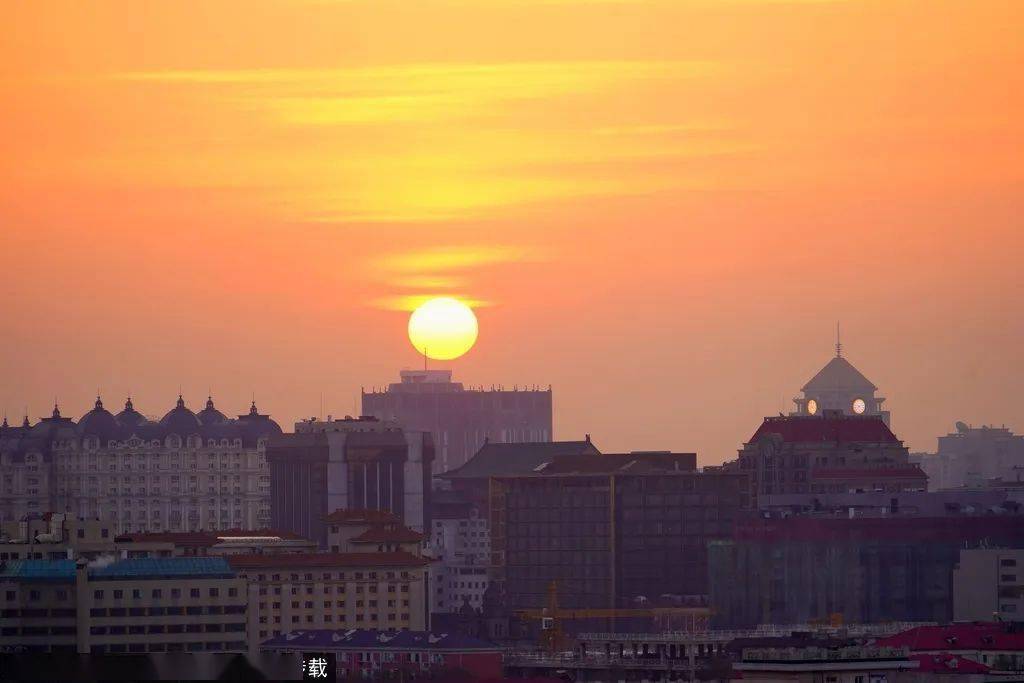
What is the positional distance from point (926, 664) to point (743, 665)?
23.8 meters

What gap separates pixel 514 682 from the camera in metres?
198

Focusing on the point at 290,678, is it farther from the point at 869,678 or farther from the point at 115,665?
the point at 869,678

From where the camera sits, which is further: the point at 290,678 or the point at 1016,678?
the point at 1016,678

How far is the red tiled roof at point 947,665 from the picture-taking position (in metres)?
183

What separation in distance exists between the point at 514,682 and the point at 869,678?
40.7 m

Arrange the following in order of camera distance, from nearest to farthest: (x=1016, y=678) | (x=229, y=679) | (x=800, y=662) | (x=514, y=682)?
(x=229, y=679), (x=800, y=662), (x=1016, y=678), (x=514, y=682)

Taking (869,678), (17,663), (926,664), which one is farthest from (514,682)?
(17,663)

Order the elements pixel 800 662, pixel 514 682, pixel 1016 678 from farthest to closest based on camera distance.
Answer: pixel 514 682 → pixel 1016 678 → pixel 800 662

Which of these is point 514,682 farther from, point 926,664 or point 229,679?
point 229,679

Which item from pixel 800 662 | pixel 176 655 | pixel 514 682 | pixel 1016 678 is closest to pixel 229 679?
pixel 176 655

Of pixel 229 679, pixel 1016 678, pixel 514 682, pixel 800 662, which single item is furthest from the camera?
pixel 514 682

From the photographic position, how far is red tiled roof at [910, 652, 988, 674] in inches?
7205

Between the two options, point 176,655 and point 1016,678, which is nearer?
point 176,655

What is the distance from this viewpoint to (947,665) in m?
186
